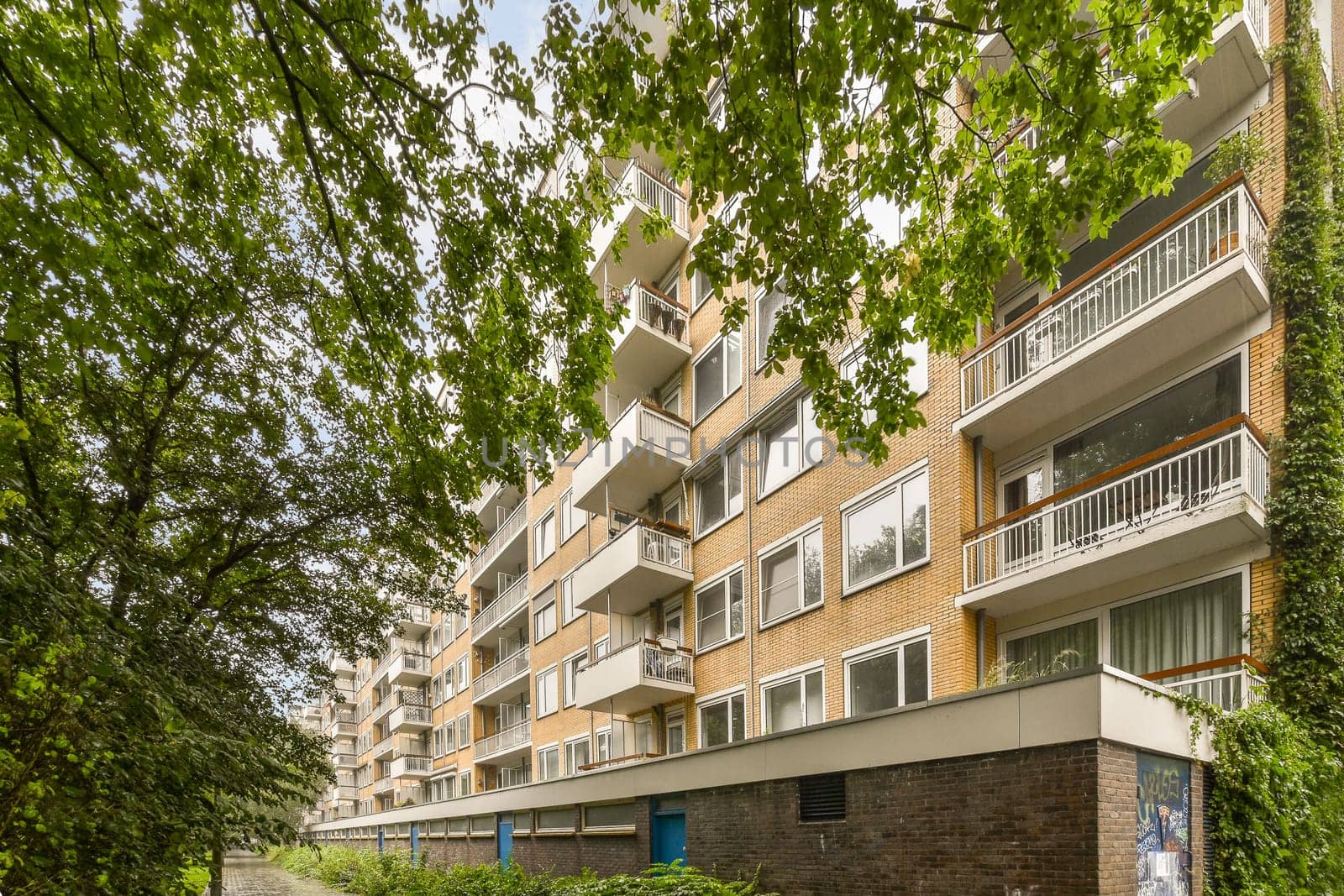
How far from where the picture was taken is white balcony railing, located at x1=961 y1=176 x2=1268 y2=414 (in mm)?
8008

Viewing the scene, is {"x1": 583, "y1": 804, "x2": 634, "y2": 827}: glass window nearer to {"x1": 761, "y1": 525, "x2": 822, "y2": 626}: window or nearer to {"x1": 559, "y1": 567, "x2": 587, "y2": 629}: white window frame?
{"x1": 761, "y1": 525, "x2": 822, "y2": 626}: window

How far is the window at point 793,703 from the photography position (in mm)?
12156

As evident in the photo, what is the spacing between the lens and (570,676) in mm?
20891

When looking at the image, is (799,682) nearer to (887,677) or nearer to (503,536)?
(887,677)

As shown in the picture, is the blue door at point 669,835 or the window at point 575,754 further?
the window at point 575,754

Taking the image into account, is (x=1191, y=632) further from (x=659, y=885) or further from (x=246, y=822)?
(x=246, y=822)

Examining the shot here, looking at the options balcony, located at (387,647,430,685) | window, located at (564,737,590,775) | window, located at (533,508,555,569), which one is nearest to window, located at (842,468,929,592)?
window, located at (564,737,590,775)

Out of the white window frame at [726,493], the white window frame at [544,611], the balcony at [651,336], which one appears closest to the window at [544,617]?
the white window frame at [544,611]

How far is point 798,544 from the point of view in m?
13.1

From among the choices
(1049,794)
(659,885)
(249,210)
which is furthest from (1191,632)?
(249,210)

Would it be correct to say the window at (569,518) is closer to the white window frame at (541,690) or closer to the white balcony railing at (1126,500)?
the white window frame at (541,690)

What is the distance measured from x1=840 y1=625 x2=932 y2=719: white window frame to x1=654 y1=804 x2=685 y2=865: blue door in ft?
10.8

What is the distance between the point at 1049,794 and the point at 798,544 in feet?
23.0

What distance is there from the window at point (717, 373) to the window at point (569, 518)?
234 inches
